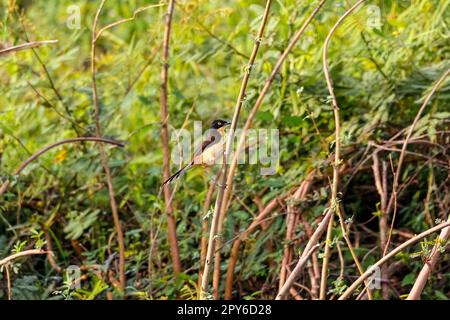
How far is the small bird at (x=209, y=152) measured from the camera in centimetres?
388

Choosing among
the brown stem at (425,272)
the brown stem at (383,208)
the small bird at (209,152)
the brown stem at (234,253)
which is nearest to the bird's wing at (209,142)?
the small bird at (209,152)

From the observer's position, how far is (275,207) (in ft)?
14.2

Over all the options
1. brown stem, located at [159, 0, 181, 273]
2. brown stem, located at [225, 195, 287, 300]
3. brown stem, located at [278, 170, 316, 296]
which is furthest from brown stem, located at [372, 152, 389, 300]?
brown stem, located at [159, 0, 181, 273]

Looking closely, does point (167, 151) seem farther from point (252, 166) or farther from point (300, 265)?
point (300, 265)

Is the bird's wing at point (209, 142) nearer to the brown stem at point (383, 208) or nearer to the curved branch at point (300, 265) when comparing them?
the brown stem at point (383, 208)

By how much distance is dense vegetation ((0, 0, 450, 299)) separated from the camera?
4.29m

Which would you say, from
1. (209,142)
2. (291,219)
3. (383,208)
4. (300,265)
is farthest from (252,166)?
(300,265)

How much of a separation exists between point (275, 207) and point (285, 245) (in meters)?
0.28

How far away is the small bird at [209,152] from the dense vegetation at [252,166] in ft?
0.75

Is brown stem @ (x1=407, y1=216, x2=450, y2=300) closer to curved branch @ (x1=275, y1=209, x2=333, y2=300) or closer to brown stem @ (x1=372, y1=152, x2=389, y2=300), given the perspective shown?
curved branch @ (x1=275, y1=209, x2=333, y2=300)

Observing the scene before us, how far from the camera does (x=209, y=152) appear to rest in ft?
13.0

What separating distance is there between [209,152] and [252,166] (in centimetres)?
73

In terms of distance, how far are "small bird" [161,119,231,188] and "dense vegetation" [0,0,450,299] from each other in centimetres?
23
